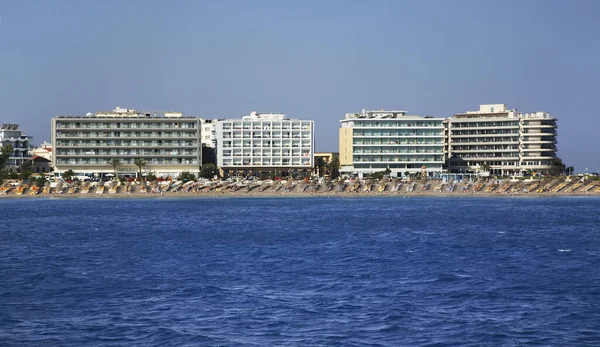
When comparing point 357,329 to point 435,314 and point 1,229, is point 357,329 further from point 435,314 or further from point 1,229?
point 1,229

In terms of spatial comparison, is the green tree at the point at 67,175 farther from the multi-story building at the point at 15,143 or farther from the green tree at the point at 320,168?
the green tree at the point at 320,168

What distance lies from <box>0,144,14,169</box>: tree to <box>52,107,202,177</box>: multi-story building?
1004cm

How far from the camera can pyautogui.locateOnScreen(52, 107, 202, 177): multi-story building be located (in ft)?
487

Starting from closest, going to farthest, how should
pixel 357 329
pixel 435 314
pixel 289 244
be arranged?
pixel 357 329 < pixel 435 314 < pixel 289 244

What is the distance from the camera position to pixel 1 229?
2665 inches

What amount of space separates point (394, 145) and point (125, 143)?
49.0 m

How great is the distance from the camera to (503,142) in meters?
166

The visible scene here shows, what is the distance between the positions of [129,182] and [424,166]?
178 ft

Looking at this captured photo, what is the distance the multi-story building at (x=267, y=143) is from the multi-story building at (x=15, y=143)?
3861 centimetres

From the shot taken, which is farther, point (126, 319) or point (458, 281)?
point (458, 281)

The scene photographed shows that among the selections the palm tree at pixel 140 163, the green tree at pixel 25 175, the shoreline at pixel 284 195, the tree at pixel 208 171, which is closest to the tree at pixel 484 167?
the shoreline at pixel 284 195

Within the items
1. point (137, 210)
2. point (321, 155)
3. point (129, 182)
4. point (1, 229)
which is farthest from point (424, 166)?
point (1, 229)

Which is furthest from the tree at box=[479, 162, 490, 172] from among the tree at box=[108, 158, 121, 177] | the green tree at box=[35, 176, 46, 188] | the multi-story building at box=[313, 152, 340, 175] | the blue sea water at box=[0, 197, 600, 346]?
the blue sea water at box=[0, 197, 600, 346]

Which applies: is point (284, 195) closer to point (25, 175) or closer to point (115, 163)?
point (115, 163)
